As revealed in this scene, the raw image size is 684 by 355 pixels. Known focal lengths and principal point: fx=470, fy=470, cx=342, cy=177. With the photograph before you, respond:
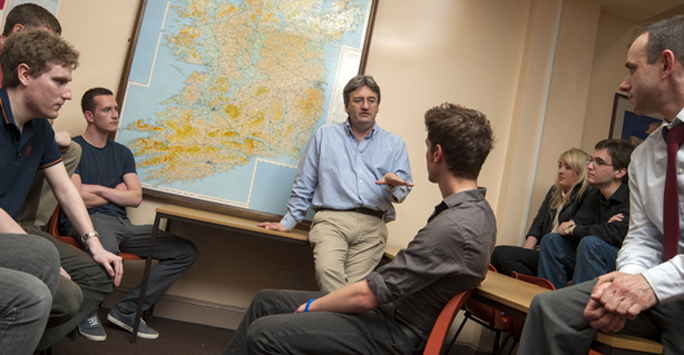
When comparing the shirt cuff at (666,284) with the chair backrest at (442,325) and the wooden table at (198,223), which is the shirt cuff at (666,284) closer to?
the chair backrest at (442,325)

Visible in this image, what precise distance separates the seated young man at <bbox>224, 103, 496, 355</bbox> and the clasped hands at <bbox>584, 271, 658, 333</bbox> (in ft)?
1.21

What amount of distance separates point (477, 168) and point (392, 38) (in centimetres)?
238

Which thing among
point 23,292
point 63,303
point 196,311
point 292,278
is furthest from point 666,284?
point 196,311

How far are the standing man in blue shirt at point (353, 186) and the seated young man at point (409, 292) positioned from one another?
45.9 inches

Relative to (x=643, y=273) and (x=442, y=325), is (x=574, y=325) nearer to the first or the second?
(x=643, y=273)

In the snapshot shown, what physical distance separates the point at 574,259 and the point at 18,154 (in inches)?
118

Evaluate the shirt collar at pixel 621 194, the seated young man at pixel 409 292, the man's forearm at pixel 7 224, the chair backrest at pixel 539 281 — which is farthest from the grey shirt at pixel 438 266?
the shirt collar at pixel 621 194

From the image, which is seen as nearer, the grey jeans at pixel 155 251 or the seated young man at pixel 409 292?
the seated young man at pixel 409 292

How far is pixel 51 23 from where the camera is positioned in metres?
2.77

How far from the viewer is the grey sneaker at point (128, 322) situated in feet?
9.72

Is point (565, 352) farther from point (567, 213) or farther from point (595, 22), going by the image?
point (595, 22)

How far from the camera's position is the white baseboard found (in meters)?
3.46

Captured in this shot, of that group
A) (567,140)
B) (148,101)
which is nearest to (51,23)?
(148,101)

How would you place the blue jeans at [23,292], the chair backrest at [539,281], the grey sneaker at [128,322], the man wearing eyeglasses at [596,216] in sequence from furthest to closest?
the grey sneaker at [128,322] → the man wearing eyeglasses at [596,216] → the chair backrest at [539,281] → the blue jeans at [23,292]
